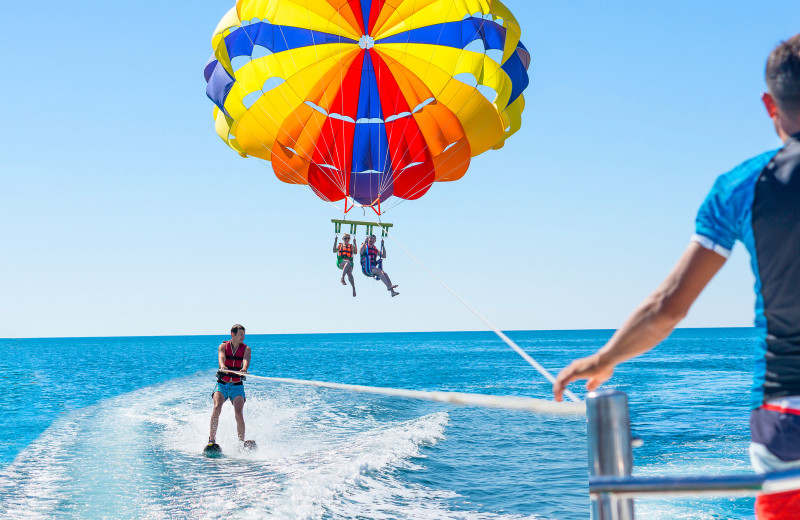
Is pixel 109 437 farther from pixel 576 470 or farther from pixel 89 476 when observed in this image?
pixel 576 470

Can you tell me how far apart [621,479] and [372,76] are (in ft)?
34.5

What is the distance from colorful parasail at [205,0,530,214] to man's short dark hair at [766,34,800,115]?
889cm

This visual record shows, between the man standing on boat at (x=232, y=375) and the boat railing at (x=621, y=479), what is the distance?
8.32 meters

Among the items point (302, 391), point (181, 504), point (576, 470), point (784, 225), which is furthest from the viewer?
point (302, 391)

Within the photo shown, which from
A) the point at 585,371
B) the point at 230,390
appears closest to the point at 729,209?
the point at 585,371

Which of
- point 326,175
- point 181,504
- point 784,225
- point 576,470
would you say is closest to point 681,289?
point 784,225

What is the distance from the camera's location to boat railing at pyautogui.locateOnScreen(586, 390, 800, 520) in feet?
3.34

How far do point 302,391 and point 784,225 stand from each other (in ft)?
75.4

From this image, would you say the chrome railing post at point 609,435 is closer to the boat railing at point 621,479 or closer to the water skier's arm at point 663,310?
the boat railing at point 621,479

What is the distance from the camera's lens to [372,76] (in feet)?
36.2

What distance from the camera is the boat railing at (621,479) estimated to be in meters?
1.02

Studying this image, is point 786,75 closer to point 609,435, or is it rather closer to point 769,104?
point 769,104

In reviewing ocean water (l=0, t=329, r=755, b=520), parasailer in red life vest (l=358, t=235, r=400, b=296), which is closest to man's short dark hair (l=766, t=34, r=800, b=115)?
ocean water (l=0, t=329, r=755, b=520)

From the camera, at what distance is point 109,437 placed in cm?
1283
